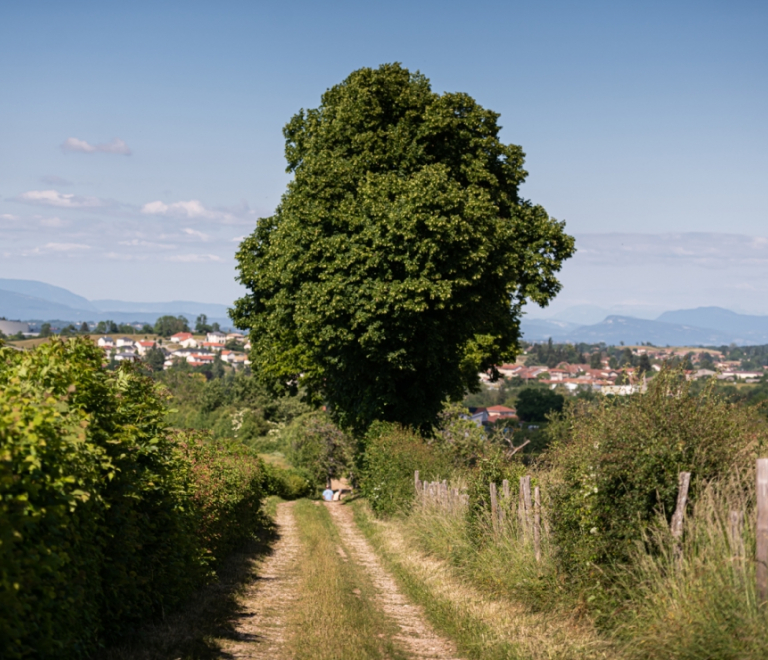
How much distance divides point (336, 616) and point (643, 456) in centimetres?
514

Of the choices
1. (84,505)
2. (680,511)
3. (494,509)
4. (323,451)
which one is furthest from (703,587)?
(323,451)

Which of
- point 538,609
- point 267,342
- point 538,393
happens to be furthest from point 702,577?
point 538,393

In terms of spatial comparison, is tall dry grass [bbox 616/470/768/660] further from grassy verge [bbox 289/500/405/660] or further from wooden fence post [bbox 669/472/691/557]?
grassy verge [bbox 289/500/405/660]

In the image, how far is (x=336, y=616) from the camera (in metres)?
11.1

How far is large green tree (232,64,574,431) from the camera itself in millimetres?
24125

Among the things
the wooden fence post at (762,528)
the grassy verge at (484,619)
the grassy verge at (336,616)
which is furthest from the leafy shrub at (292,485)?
the wooden fence post at (762,528)

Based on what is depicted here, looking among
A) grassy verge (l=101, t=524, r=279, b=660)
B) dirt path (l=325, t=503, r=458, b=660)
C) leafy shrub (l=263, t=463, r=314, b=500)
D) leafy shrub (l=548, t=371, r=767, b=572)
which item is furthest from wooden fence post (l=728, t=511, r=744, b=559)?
leafy shrub (l=263, t=463, r=314, b=500)

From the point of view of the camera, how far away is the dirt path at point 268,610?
9.04m

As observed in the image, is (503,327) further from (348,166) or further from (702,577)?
(702,577)

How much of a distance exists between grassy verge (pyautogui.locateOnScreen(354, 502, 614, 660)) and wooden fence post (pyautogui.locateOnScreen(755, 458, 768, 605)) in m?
1.73

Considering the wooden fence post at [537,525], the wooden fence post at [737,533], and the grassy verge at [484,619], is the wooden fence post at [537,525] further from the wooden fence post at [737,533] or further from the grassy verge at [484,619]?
the wooden fence post at [737,533]

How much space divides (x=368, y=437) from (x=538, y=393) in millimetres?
86514

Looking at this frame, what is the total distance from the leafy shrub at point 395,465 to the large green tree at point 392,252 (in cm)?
190

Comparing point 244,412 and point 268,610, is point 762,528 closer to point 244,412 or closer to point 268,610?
point 268,610
